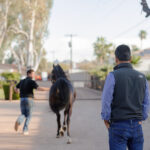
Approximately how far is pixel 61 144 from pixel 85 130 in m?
1.98

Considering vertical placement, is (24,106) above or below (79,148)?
above

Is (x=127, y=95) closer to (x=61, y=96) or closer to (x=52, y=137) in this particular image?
(x=61, y=96)

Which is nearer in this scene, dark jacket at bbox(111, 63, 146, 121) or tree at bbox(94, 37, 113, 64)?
dark jacket at bbox(111, 63, 146, 121)

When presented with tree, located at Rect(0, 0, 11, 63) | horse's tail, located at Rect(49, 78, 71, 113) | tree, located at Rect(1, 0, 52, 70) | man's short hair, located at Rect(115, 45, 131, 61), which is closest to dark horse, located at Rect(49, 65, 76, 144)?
Answer: horse's tail, located at Rect(49, 78, 71, 113)

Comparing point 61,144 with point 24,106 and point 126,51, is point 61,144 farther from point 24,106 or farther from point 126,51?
point 126,51

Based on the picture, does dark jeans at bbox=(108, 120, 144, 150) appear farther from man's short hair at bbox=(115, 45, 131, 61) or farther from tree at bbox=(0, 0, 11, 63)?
tree at bbox=(0, 0, 11, 63)

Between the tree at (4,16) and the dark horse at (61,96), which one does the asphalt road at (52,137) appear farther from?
the tree at (4,16)

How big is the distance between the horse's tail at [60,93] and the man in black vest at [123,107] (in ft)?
14.6

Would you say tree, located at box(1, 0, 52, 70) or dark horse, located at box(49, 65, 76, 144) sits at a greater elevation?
tree, located at box(1, 0, 52, 70)

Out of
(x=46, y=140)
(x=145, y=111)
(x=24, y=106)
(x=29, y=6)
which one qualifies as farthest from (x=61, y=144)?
(x=29, y=6)

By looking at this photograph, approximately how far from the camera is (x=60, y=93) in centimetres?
811

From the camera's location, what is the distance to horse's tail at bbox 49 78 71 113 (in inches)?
319

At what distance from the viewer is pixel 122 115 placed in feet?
11.7

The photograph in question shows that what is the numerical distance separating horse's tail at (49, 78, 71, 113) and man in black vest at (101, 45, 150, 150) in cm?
445
